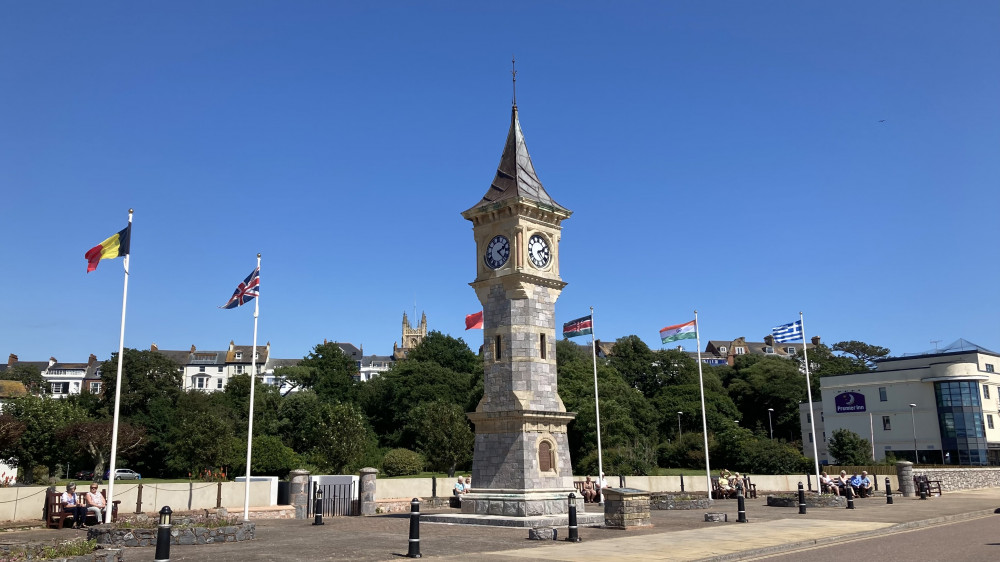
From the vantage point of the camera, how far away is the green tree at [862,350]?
436ft

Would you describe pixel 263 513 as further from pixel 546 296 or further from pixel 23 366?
pixel 23 366

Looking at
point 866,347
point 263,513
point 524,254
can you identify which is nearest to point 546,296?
point 524,254

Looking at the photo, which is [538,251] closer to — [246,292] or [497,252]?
[497,252]

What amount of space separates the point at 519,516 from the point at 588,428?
41772 mm

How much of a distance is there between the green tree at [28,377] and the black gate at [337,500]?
108 meters

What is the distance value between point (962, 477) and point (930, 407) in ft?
72.5

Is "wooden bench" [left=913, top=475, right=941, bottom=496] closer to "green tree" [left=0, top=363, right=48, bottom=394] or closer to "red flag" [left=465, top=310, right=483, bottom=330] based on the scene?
"red flag" [left=465, top=310, right=483, bottom=330]

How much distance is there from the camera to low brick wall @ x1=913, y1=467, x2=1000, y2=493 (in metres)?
47.8

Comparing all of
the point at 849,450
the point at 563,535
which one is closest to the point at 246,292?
the point at 563,535

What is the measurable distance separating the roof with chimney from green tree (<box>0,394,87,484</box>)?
53.1 m

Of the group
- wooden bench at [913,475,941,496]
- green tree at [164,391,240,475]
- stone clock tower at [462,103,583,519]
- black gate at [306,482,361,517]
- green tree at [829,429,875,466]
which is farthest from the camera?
green tree at [164,391,240,475]

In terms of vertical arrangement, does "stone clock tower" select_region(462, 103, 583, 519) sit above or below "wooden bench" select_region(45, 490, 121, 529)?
above

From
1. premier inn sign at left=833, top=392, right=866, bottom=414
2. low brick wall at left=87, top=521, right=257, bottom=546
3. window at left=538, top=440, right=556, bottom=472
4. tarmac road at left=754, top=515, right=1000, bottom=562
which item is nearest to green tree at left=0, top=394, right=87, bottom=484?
low brick wall at left=87, top=521, right=257, bottom=546

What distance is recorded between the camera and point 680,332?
37.3m
